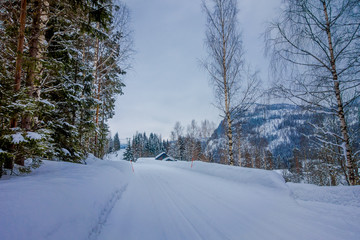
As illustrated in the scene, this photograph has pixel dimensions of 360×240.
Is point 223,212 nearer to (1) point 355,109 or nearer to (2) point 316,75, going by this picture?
(2) point 316,75

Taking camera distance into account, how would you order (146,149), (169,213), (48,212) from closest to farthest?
(48,212)
(169,213)
(146,149)

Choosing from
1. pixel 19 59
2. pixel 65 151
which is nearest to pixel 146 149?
pixel 65 151

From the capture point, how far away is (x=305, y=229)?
2223 millimetres

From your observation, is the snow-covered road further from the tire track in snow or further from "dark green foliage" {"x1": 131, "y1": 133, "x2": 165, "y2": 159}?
"dark green foliage" {"x1": 131, "y1": 133, "x2": 165, "y2": 159}

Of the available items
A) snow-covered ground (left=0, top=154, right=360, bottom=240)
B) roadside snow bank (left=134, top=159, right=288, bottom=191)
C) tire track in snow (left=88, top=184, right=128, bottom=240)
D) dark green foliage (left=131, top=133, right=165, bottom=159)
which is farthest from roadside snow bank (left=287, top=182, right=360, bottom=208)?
dark green foliage (left=131, top=133, right=165, bottom=159)

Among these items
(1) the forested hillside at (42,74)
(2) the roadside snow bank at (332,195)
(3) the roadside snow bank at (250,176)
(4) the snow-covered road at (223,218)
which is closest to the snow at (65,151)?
(1) the forested hillside at (42,74)

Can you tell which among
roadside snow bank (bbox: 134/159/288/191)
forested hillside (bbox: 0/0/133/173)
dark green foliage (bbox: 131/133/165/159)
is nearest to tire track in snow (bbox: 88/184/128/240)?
forested hillside (bbox: 0/0/133/173)

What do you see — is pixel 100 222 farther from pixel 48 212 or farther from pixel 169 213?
pixel 169 213

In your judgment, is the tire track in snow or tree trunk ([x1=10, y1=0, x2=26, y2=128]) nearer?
the tire track in snow

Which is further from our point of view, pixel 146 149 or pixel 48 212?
pixel 146 149

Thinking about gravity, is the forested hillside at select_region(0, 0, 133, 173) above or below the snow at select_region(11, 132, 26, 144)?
above

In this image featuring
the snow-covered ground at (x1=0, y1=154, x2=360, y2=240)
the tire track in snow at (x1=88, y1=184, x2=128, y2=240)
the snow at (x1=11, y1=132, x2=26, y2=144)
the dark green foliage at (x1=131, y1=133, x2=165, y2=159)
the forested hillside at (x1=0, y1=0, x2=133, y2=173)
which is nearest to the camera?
the snow-covered ground at (x1=0, y1=154, x2=360, y2=240)

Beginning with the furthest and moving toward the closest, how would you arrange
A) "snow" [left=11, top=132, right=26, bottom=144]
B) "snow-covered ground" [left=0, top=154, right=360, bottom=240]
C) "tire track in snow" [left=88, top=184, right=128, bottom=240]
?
"snow" [left=11, top=132, right=26, bottom=144] < "tire track in snow" [left=88, top=184, right=128, bottom=240] < "snow-covered ground" [left=0, top=154, right=360, bottom=240]

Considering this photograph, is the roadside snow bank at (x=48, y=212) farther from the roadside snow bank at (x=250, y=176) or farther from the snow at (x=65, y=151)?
the roadside snow bank at (x=250, y=176)
